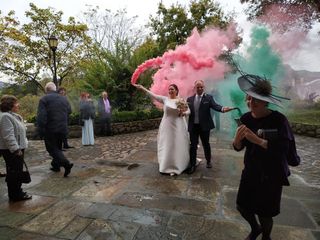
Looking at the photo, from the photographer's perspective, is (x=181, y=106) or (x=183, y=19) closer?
(x=181, y=106)

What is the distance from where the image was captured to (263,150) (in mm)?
2459

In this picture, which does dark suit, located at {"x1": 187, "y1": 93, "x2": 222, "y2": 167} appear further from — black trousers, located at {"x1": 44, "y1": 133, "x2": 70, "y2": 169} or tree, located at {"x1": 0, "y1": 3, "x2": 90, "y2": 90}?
tree, located at {"x1": 0, "y1": 3, "x2": 90, "y2": 90}

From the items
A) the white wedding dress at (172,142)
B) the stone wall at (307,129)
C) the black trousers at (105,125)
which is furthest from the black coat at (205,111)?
the stone wall at (307,129)

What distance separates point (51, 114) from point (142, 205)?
2.78 meters

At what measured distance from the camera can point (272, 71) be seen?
35.4ft

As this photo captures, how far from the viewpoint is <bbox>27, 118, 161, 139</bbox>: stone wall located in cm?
1119

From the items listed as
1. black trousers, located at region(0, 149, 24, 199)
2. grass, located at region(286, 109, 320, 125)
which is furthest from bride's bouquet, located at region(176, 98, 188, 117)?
grass, located at region(286, 109, 320, 125)

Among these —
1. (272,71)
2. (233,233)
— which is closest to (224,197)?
(233,233)

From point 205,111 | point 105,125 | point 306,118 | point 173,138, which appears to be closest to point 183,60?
point 205,111

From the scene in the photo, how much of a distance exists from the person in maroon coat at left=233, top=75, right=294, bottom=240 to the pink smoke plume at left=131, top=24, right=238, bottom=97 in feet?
16.2

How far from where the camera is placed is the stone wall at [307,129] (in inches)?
420

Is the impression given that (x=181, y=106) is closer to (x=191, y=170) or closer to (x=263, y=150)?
(x=191, y=170)

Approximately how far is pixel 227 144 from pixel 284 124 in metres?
6.65

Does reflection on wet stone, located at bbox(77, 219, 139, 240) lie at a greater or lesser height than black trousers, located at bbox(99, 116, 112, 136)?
lesser
